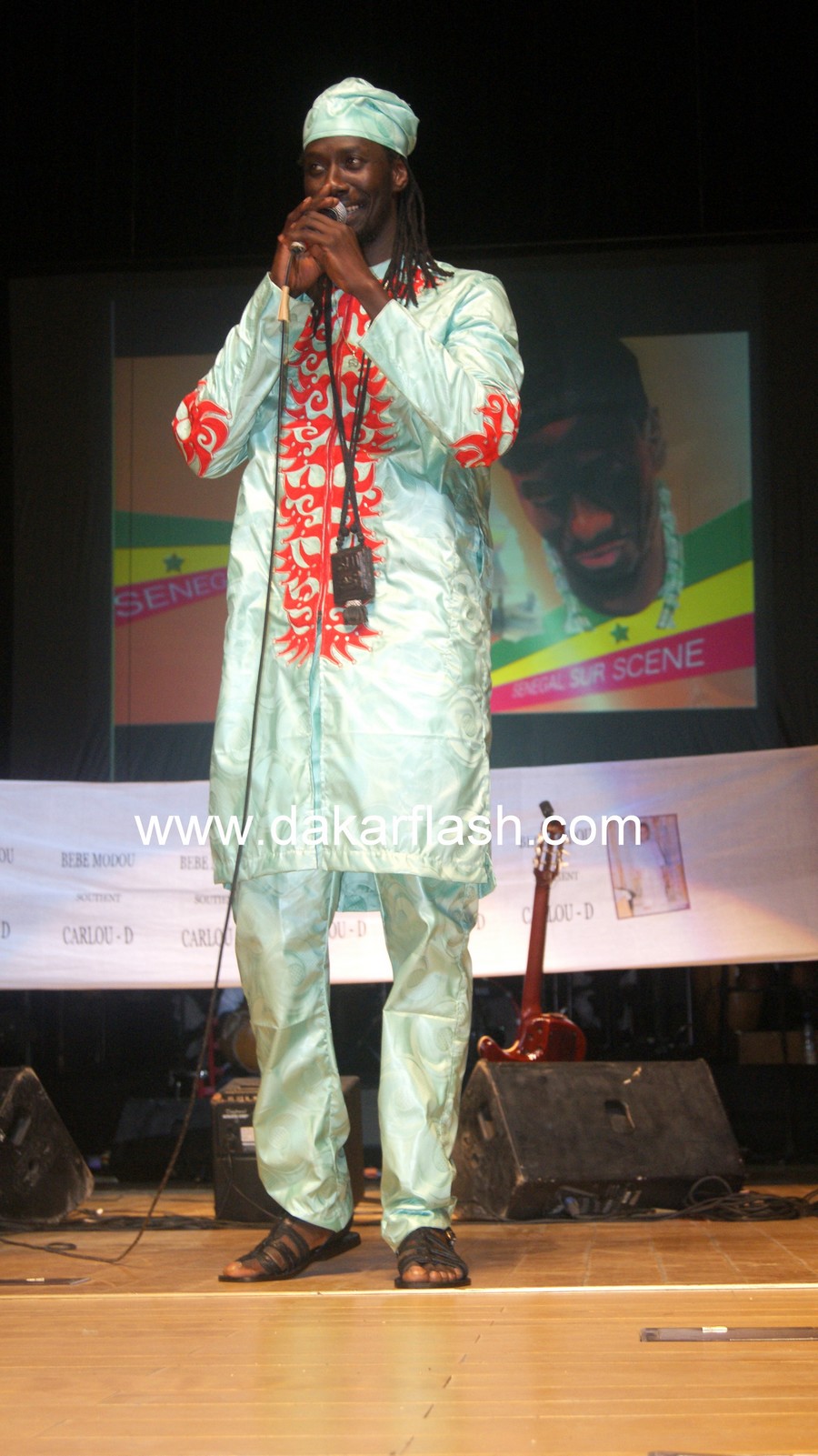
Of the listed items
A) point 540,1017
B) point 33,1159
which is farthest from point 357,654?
point 540,1017

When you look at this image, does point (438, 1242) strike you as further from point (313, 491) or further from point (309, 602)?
point (313, 491)

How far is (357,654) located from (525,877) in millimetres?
2118

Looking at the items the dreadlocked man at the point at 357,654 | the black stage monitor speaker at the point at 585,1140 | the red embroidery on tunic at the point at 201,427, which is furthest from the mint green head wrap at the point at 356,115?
the black stage monitor speaker at the point at 585,1140

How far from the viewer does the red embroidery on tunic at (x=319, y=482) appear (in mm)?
2201

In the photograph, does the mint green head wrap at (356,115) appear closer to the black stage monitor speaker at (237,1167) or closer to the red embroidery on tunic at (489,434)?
the red embroidery on tunic at (489,434)

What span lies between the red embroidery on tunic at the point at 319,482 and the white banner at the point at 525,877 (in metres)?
2.02

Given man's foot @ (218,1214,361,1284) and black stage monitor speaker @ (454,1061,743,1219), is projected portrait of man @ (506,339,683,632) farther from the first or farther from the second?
man's foot @ (218,1214,361,1284)

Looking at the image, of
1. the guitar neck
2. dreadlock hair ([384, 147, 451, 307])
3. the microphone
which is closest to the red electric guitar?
the guitar neck

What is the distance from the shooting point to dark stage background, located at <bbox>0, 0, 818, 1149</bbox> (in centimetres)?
480

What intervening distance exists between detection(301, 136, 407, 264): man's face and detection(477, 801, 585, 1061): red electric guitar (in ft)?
6.41

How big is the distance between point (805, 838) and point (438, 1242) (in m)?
2.37

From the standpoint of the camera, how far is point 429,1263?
192cm

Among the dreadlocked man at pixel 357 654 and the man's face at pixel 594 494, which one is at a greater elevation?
the man's face at pixel 594 494

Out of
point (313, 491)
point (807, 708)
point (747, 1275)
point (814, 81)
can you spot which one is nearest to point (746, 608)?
point (807, 708)
